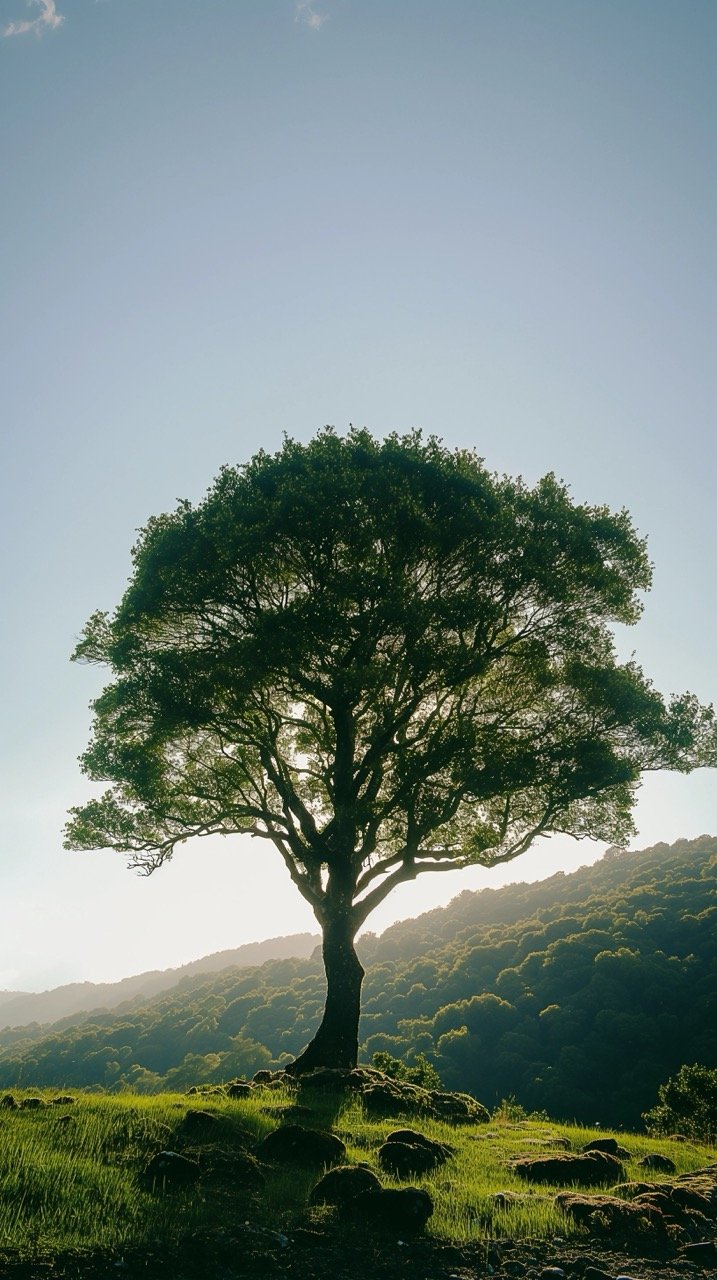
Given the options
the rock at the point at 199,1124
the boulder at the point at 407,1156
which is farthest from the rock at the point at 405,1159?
the rock at the point at 199,1124

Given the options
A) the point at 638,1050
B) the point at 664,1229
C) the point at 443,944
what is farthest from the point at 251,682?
the point at 443,944

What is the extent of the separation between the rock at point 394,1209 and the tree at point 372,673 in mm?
11058

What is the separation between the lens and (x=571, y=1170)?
10.2m

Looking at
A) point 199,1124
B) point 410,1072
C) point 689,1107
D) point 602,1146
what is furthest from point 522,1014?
point 199,1124

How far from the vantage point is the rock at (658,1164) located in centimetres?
1191

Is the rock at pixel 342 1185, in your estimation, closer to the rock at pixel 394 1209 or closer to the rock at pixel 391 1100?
the rock at pixel 394 1209

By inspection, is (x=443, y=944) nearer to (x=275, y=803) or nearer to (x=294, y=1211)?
(x=275, y=803)

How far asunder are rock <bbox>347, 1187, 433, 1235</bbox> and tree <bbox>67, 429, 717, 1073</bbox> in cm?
1106

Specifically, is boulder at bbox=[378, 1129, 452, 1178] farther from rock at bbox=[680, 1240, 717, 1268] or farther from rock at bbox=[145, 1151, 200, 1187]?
rock at bbox=[680, 1240, 717, 1268]

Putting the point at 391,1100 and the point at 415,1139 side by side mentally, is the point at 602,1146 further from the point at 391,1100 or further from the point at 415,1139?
the point at 415,1139

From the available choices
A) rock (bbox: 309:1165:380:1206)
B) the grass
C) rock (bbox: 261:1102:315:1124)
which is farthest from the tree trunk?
rock (bbox: 309:1165:380:1206)

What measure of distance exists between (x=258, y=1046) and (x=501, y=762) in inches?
3067

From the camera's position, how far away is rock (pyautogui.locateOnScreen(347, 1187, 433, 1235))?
6.99m

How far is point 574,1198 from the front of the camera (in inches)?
328
